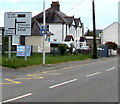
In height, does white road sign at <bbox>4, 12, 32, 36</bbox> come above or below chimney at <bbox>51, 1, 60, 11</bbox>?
below

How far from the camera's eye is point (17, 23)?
24.7 metres

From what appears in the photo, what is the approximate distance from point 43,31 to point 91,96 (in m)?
15.2

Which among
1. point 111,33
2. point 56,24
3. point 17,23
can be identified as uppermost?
point 56,24

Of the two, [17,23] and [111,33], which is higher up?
[111,33]

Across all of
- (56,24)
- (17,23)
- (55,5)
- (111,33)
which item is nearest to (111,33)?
(111,33)

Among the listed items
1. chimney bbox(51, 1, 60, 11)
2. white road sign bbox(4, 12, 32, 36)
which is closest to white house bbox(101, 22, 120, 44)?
chimney bbox(51, 1, 60, 11)

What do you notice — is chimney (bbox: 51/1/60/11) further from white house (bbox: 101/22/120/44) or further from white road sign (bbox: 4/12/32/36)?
white road sign (bbox: 4/12/32/36)

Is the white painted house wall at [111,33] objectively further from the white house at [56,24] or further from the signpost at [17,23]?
the signpost at [17,23]

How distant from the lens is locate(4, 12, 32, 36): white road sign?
2452cm

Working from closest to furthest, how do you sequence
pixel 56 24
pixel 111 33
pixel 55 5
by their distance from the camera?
1. pixel 56 24
2. pixel 55 5
3. pixel 111 33

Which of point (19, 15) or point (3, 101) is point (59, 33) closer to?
point (19, 15)

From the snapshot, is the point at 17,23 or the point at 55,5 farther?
the point at 55,5

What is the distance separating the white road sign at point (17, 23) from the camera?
80.4 ft

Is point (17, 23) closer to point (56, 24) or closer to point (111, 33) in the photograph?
point (56, 24)
